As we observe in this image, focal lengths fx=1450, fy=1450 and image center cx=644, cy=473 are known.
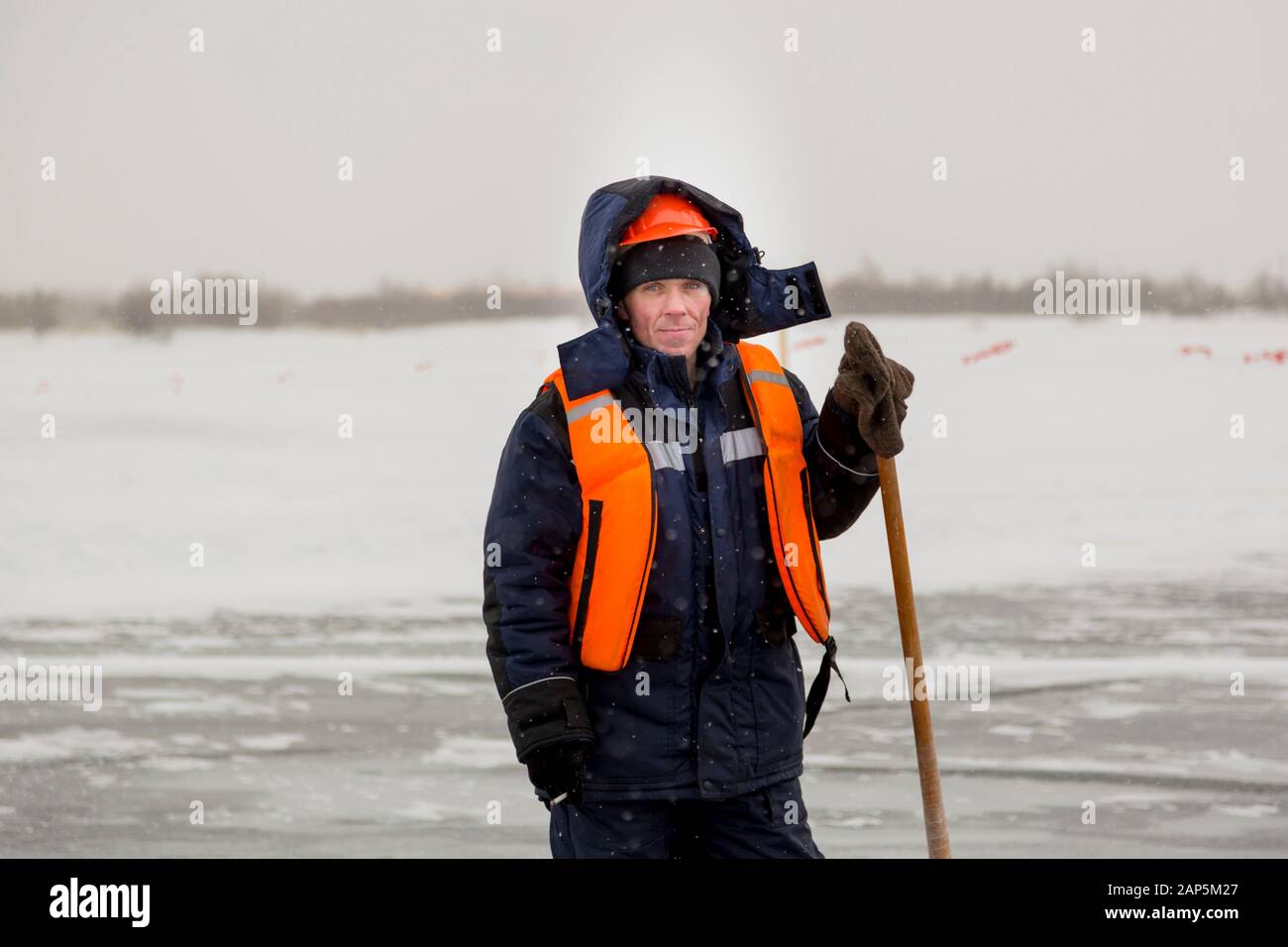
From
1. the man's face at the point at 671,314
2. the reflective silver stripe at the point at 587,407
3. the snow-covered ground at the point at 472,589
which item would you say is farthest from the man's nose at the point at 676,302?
the snow-covered ground at the point at 472,589

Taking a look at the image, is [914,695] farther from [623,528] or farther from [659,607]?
[623,528]

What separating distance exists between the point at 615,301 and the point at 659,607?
2.04ft

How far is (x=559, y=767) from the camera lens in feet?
8.38

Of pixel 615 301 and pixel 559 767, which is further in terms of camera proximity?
pixel 615 301

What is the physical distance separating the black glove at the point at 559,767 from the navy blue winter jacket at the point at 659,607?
0.12 ft

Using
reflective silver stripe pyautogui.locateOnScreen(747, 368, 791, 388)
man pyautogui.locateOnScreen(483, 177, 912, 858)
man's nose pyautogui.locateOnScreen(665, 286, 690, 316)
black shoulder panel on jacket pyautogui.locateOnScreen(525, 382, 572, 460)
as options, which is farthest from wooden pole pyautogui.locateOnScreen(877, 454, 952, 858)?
black shoulder panel on jacket pyautogui.locateOnScreen(525, 382, 572, 460)

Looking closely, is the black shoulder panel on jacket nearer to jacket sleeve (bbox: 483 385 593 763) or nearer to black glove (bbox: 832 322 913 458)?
jacket sleeve (bbox: 483 385 593 763)

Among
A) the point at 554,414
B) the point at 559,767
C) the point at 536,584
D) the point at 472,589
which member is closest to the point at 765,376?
the point at 554,414

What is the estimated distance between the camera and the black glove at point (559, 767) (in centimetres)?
255

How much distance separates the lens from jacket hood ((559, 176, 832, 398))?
2.64 m

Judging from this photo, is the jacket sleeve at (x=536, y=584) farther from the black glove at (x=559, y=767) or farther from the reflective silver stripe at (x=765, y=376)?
the reflective silver stripe at (x=765, y=376)

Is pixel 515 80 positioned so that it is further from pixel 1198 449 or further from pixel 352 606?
pixel 352 606
